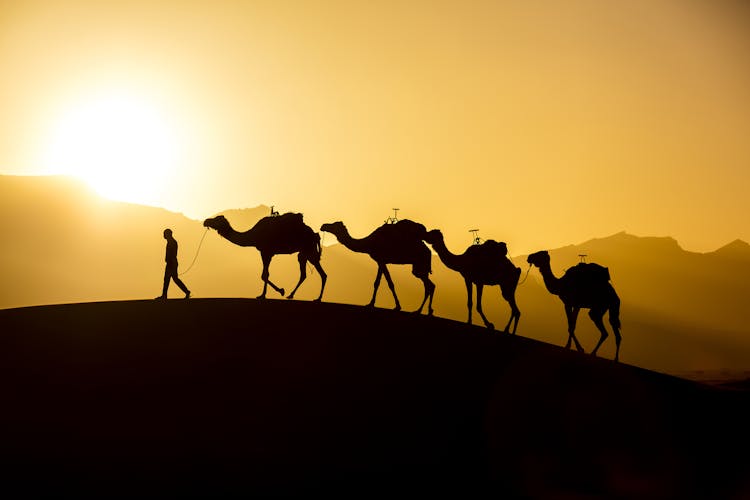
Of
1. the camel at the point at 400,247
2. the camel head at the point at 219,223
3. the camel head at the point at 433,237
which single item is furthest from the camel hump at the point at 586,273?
the camel head at the point at 219,223

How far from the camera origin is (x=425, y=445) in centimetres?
1597

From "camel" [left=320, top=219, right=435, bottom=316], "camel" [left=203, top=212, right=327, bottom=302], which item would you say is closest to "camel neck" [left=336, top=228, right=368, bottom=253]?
"camel" [left=320, top=219, right=435, bottom=316]

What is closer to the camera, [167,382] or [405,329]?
[167,382]

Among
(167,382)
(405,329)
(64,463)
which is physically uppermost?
(405,329)

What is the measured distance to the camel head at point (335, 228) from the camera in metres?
23.6

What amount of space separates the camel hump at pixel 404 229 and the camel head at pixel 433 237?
17 cm

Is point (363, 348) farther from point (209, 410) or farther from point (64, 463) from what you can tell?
point (64, 463)

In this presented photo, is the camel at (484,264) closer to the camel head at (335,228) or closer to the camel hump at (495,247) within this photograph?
the camel hump at (495,247)

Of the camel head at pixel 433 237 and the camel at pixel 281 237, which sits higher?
the camel head at pixel 433 237

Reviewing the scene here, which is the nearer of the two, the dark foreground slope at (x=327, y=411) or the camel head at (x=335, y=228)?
the dark foreground slope at (x=327, y=411)

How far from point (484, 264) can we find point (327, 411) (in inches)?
333

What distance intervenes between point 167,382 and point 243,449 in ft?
10.1

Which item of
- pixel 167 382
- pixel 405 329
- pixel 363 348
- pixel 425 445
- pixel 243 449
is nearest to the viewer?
pixel 243 449

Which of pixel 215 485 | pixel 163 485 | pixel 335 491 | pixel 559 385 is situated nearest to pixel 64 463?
pixel 163 485
